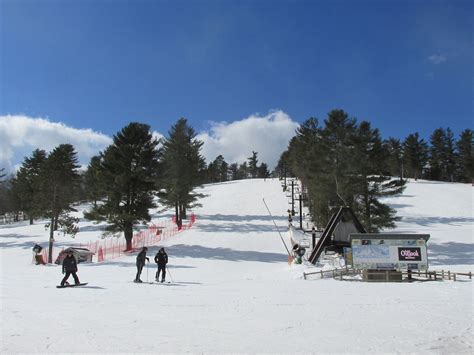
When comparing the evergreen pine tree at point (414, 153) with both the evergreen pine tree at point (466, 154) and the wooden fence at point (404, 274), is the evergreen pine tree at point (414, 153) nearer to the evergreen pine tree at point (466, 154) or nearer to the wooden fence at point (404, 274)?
→ the evergreen pine tree at point (466, 154)

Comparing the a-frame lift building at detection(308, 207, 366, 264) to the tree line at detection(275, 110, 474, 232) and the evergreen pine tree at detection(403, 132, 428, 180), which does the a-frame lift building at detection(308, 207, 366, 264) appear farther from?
the evergreen pine tree at detection(403, 132, 428, 180)


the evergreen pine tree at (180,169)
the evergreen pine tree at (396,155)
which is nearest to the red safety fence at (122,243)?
the evergreen pine tree at (180,169)

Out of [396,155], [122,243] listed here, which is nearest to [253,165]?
[396,155]

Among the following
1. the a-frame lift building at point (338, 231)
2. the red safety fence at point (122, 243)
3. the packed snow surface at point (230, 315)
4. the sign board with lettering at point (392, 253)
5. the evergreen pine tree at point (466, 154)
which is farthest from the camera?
the evergreen pine tree at point (466, 154)

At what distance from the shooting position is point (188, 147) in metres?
43.7

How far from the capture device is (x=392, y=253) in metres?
19.9

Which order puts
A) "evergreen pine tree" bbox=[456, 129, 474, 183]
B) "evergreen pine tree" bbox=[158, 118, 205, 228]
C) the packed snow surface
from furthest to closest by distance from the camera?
"evergreen pine tree" bbox=[456, 129, 474, 183] → "evergreen pine tree" bbox=[158, 118, 205, 228] → the packed snow surface

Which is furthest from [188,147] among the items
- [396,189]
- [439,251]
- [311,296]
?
[311,296]

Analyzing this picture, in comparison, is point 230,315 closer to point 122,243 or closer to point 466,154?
point 122,243

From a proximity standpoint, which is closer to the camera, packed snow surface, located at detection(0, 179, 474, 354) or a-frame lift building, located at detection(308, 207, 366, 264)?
packed snow surface, located at detection(0, 179, 474, 354)

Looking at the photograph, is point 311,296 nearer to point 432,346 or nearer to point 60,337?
point 432,346

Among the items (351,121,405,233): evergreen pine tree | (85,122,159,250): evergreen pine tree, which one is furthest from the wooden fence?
(85,122,159,250): evergreen pine tree

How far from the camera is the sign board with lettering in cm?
1972

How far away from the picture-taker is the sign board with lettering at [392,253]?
1972 cm
